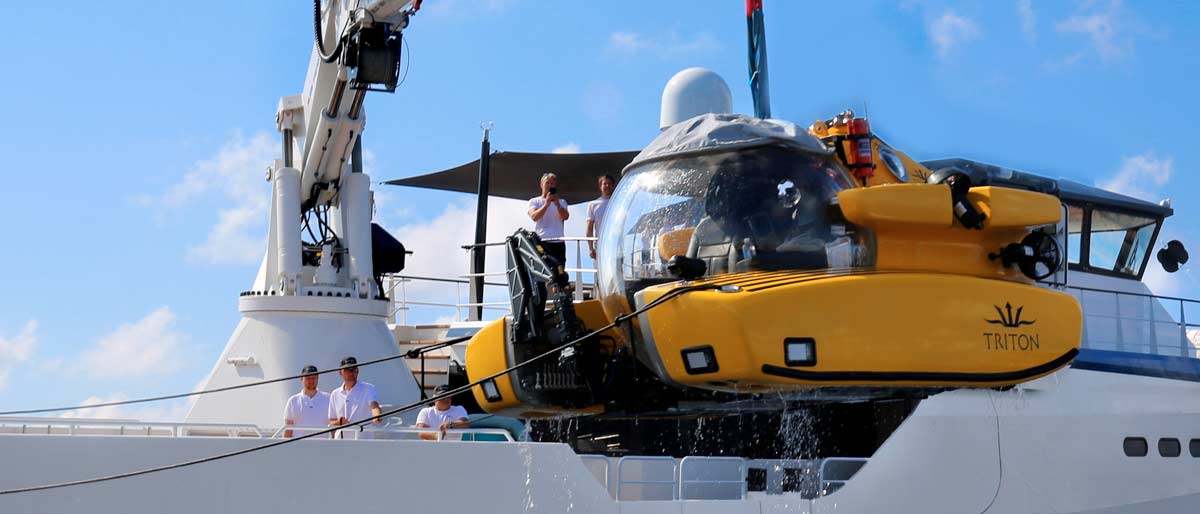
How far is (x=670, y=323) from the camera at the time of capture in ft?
22.5

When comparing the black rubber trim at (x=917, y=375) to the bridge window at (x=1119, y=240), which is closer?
the black rubber trim at (x=917, y=375)

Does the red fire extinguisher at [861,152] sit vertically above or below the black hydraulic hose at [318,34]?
below

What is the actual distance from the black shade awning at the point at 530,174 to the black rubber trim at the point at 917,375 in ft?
34.0

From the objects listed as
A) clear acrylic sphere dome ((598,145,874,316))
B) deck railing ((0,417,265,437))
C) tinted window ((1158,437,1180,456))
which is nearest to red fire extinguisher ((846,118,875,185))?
clear acrylic sphere dome ((598,145,874,316))

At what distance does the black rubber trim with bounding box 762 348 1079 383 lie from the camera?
6652 mm

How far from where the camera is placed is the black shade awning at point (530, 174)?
17.4m

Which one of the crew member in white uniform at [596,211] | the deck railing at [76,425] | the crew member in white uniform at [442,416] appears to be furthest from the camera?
the crew member in white uniform at [596,211]

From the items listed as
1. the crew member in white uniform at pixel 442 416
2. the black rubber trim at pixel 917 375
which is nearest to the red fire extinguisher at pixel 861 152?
the black rubber trim at pixel 917 375

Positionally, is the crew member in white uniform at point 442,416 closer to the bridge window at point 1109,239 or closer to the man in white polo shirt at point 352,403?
the man in white polo shirt at point 352,403

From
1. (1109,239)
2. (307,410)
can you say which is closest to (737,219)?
(307,410)

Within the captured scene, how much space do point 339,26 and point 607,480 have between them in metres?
6.15

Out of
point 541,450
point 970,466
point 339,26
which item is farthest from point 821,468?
point 339,26

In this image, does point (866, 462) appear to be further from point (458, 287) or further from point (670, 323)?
point (458, 287)

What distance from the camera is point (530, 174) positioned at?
18141mm
